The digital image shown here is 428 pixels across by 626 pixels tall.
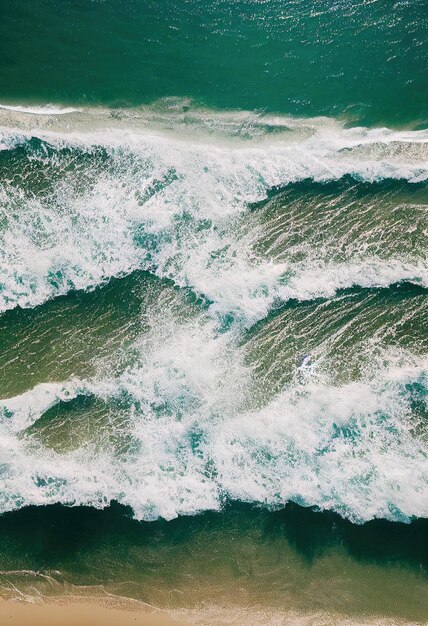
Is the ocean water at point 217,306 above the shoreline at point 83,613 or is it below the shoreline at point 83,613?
above

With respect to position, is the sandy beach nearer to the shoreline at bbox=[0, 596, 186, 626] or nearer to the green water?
the shoreline at bbox=[0, 596, 186, 626]

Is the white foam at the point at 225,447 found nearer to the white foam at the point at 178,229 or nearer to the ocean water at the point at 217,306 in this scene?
the ocean water at the point at 217,306

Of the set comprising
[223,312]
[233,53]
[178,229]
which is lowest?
[223,312]

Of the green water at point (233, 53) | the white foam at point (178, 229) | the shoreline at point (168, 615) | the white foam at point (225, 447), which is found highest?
the green water at point (233, 53)

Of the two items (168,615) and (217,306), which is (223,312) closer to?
(217,306)

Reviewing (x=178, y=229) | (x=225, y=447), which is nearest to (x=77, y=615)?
(x=225, y=447)

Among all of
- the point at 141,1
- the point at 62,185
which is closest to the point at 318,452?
the point at 62,185

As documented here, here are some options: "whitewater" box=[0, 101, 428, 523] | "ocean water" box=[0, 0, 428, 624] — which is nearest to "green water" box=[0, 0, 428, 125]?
"ocean water" box=[0, 0, 428, 624]

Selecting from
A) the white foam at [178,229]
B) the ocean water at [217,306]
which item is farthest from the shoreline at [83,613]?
the white foam at [178,229]
